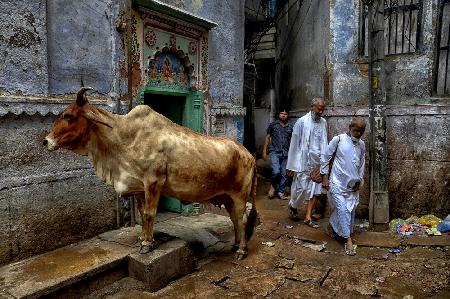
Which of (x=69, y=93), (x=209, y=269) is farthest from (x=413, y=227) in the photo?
(x=69, y=93)

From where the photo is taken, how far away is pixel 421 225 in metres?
6.43

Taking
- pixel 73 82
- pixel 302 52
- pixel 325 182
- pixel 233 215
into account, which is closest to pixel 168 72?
pixel 73 82

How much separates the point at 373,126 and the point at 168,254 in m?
4.44

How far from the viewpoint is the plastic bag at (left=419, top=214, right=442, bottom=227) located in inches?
252

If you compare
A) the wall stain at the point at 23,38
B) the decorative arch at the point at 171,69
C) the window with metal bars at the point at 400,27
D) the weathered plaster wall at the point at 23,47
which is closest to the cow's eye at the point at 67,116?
the weathered plaster wall at the point at 23,47

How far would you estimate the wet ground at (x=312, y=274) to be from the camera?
4043 millimetres

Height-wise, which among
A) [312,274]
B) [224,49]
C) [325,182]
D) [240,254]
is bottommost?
[312,274]

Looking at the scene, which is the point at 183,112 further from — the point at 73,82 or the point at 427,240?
the point at 427,240

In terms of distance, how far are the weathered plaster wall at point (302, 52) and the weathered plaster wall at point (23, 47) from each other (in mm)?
5484

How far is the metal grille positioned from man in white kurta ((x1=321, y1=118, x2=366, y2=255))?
2.64 m

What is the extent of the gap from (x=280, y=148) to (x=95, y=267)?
561 cm

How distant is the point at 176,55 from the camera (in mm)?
6164

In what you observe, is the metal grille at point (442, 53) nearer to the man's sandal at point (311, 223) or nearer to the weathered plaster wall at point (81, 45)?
the man's sandal at point (311, 223)

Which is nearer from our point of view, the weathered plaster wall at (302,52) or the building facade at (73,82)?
the building facade at (73,82)
